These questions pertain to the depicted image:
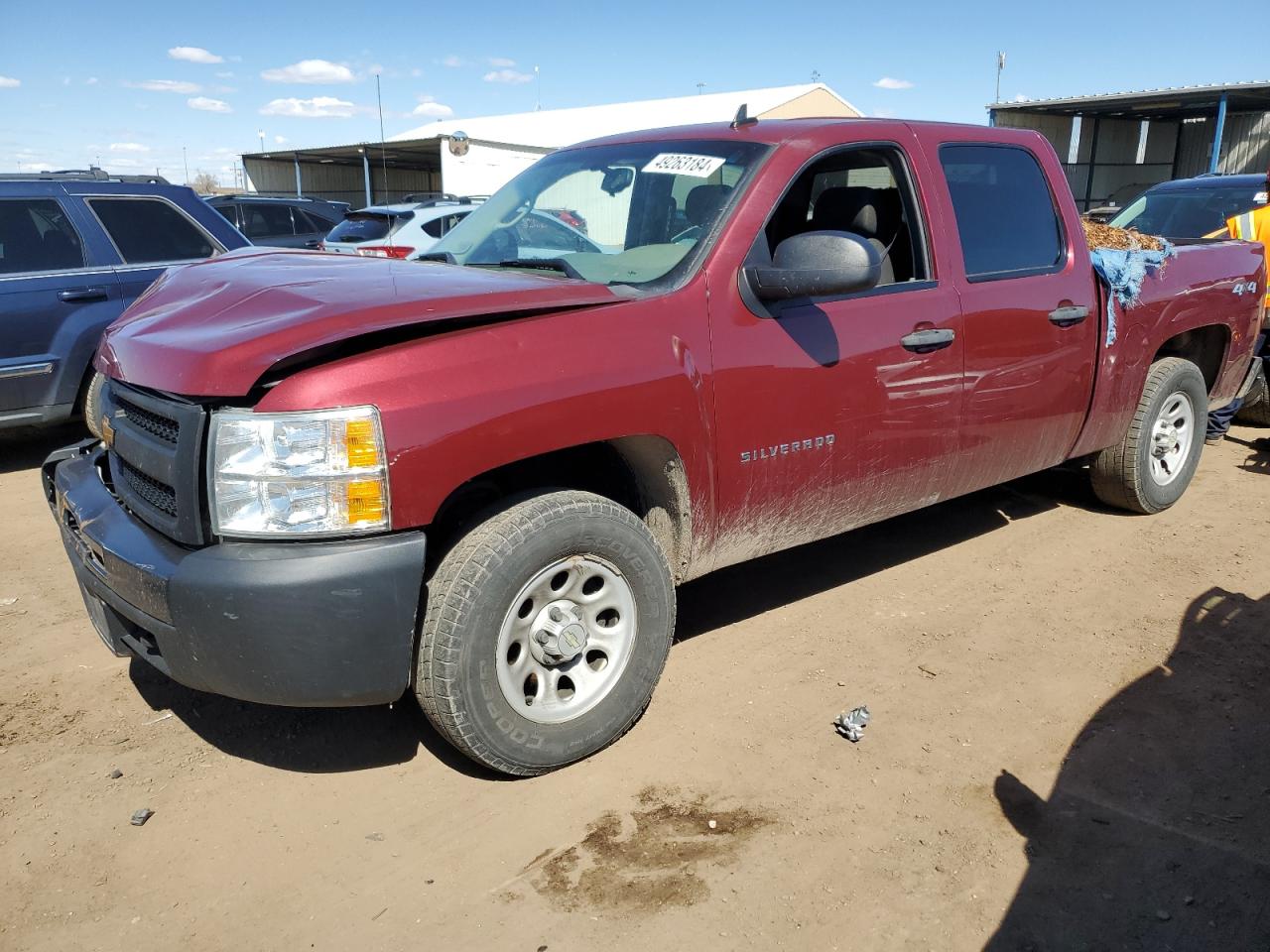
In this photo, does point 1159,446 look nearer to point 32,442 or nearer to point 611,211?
point 611,211

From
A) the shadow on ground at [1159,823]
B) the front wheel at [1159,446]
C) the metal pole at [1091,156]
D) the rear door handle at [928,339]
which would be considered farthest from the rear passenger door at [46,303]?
the metal pole at [1091,156]

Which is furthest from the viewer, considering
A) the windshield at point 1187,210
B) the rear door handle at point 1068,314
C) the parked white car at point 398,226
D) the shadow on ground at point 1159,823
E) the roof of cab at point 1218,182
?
the parked white car at point 398,226

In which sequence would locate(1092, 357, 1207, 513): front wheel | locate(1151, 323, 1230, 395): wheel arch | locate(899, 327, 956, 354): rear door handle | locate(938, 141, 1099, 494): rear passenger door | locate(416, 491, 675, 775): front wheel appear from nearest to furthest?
1. locate(416, 491, 675, 775): front wheel
2. locate(899, 327, 956, 354): rear door handle
3. locate(938, 141, 1099, 494): rear passenger door
4. locate(1092, 357, 1207, 513): front wheel
5. locate(1151, 323, 1230, 395): wheel arch

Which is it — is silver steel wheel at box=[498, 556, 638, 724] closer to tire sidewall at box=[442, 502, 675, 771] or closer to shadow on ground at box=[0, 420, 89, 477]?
tire sidewall at box=[442, 502, 675, 771]

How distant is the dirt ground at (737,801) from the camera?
2.42 meters

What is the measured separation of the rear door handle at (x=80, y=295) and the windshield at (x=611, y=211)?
3.53 meters

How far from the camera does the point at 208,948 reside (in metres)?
2.33

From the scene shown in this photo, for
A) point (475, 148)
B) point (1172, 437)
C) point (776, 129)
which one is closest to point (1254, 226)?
point (1172, 437)

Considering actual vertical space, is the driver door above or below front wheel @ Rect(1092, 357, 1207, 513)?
above

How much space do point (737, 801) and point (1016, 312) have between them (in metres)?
2.31

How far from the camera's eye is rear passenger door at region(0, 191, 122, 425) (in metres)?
6.13

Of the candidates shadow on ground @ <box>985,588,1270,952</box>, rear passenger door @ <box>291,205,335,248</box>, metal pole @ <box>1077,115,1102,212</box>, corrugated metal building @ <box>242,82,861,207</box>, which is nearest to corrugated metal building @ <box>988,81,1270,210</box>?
metal pole @ <box>1077,115,1102,212</box>

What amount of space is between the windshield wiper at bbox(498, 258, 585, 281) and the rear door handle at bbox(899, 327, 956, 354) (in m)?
1.21

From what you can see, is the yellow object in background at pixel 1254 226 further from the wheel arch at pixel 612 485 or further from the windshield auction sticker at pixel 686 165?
the wheel arch at pixel 612 485
